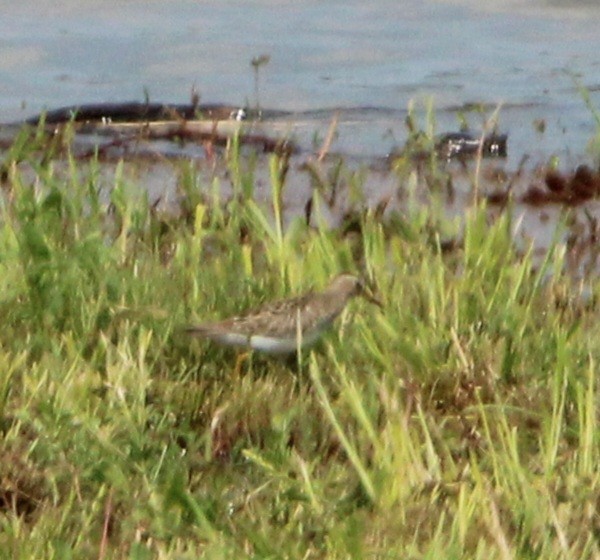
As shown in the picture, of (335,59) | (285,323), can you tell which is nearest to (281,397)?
(285,323)

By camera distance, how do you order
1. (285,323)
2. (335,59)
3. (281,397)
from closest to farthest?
(281,397) → (285,323) → (335,59)

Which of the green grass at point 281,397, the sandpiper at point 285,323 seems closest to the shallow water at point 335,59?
the green grass at point 281,397

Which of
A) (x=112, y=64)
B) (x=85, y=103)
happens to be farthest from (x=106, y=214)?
(x=112, y=64)

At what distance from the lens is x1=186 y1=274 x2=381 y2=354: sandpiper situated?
4906 millimetres

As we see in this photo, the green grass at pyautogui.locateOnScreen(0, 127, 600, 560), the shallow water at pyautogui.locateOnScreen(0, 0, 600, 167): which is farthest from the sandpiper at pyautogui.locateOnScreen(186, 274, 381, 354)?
the shallow water at pyautogui.locateOnScreen(0, 0, 600, 167)

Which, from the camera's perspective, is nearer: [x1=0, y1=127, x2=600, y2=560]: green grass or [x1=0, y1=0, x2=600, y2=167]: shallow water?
[x1=0, y1=127, x2=600, y2=560]: green grass

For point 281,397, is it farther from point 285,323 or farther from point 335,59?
point 335,59

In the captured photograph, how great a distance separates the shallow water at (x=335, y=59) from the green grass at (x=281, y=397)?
10.0 feet

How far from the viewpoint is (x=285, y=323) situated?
16.4ft

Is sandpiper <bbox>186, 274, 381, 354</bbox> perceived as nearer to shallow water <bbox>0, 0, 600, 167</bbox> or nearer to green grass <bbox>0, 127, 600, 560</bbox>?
green grass <bbox>0, 127, 600, 560</bbox>

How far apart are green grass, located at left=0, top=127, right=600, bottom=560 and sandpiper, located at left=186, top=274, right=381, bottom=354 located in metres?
0.09

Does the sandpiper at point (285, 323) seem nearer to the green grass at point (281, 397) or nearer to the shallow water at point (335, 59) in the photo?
the green grass at point (281, 397)

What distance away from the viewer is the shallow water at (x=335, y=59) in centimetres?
945

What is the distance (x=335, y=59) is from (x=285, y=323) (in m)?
5.89
